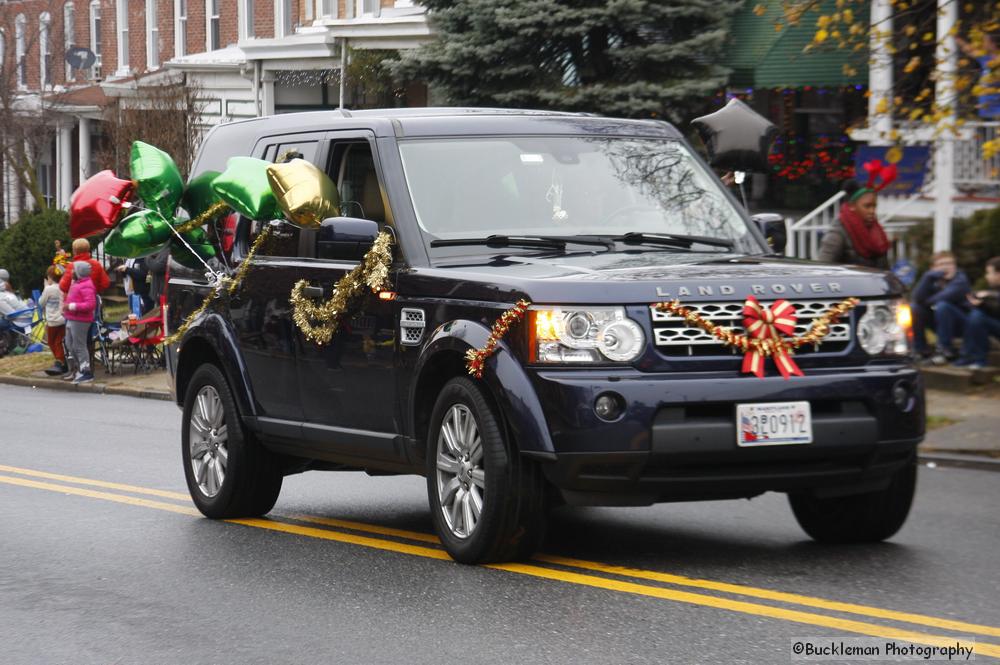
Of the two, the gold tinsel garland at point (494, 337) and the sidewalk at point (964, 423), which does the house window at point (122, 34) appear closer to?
the sidewalk at point (964, 423)

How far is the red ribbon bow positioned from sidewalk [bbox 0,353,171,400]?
1478cm

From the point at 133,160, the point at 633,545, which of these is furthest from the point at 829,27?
the point at 633,545

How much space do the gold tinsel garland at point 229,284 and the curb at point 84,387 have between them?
11124mm

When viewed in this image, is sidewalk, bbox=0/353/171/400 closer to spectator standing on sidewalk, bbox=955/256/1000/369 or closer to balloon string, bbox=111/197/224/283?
spectator standing on sidewalk, bbox=955/256/1000/369

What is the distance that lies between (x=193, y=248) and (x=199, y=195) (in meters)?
0.34

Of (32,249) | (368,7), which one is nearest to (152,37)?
(32,249)

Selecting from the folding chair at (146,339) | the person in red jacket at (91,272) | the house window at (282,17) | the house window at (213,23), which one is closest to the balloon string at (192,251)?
the folding chair at (146,339)

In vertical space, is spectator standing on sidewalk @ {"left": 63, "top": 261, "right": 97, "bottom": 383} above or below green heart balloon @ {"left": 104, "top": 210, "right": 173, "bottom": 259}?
below

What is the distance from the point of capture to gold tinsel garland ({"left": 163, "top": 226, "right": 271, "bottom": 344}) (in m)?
9.33

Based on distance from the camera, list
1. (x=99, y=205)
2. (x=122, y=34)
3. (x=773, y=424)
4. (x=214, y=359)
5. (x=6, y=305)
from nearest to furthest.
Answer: (x=773, y=424) < (x=214, y=359) < (x=99, y=205) < (x=6, y=305) < (x=122, y=34)

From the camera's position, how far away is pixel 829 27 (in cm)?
1427

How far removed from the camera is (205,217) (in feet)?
32.9

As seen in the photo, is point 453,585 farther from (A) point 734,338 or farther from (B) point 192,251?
(B) point 192,251

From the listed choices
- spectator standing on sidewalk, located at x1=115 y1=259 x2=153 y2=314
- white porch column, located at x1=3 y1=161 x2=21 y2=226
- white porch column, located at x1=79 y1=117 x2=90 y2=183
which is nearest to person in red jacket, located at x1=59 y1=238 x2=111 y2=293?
spectator standing on sidewalk, located at x1=115 y1=259 x2=153 y2=314
